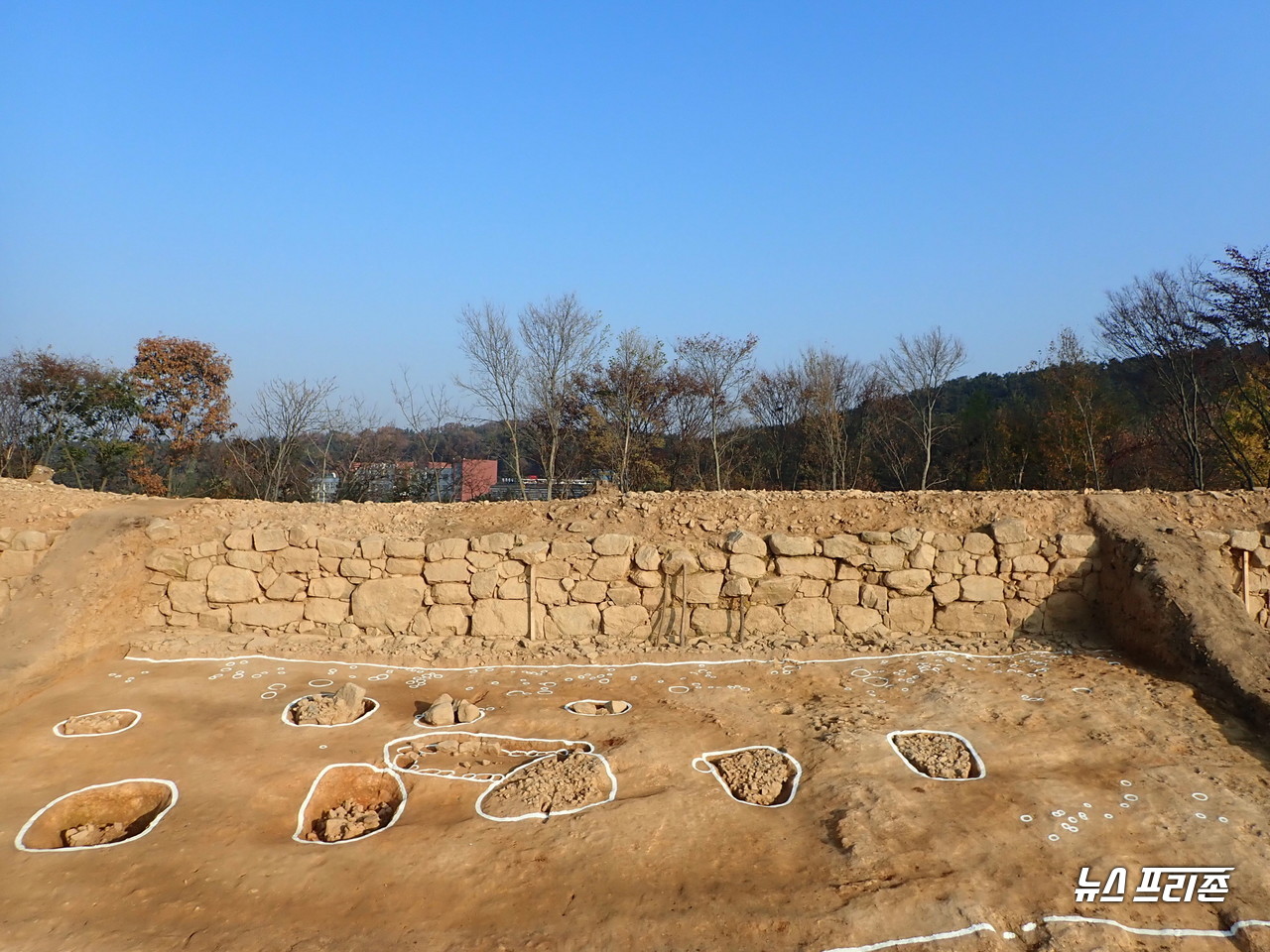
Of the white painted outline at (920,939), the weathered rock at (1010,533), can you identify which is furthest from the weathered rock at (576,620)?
the white painted outline at (920,939)

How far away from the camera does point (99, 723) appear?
5.64m

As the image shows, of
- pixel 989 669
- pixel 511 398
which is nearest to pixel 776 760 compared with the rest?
pixel 989 669

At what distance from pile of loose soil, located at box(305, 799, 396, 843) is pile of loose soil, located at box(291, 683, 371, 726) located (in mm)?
1091

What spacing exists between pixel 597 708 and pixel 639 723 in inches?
19.9

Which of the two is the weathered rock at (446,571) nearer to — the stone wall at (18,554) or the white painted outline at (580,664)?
the white painted outline at (580,664)

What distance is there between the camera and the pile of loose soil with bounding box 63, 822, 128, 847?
14.2ft

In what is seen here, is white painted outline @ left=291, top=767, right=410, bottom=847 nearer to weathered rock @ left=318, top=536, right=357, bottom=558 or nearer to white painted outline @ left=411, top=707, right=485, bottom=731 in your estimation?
white painted outline @ left=411, top=707, right=485, bottom=731

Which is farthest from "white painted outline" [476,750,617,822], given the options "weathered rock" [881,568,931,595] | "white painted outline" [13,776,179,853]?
"weathered rock" [881,568,931,595]

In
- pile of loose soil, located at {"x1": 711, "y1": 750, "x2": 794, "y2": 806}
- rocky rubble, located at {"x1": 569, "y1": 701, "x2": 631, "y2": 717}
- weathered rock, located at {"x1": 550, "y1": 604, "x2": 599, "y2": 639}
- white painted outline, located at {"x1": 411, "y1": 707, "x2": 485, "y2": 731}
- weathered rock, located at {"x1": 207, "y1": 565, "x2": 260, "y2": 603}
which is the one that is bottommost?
pile of loose soil, located at {"x1": 711, "y1": 750, "x2": 794, "y2": 806}

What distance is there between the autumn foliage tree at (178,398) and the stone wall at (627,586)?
37.4 feet

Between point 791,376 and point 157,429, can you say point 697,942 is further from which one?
point 791,376

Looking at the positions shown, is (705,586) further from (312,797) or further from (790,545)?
(312,797)

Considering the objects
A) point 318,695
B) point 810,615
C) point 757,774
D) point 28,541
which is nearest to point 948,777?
point 757,774

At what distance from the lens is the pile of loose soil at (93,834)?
171 inches
